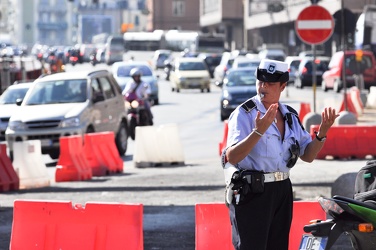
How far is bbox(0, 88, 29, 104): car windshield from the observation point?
93.4 ft

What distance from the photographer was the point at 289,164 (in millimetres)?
7504

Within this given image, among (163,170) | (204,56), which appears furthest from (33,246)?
(204,56)

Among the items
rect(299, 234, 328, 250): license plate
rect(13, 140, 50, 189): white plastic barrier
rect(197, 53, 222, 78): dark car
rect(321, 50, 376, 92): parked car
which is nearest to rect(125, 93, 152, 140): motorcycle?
rect(13, 140, 50, 189): white plastic barrier

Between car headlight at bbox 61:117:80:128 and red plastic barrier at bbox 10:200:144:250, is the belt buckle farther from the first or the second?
car headlight at bbox 61:117:80:128

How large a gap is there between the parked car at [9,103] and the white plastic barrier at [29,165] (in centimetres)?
676

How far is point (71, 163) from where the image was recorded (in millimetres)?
19344

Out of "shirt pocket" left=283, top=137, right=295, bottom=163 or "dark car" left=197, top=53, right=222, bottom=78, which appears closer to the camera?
"shirt pocket" left=283, top=137, right=295, bottom=163

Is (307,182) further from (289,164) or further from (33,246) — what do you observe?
(289,164)

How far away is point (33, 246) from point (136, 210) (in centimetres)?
95

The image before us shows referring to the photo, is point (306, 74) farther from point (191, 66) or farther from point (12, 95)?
point (12, 95)

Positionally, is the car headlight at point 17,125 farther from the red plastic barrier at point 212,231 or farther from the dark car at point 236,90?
the red plastic barrier at point 212,231

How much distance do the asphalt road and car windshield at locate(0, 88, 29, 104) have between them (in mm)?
5271

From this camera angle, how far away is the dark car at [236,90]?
3419 cm

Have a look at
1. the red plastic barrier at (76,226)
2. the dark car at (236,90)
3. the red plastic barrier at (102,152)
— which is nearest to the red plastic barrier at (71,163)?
the red plastic barrier at (102,152)
